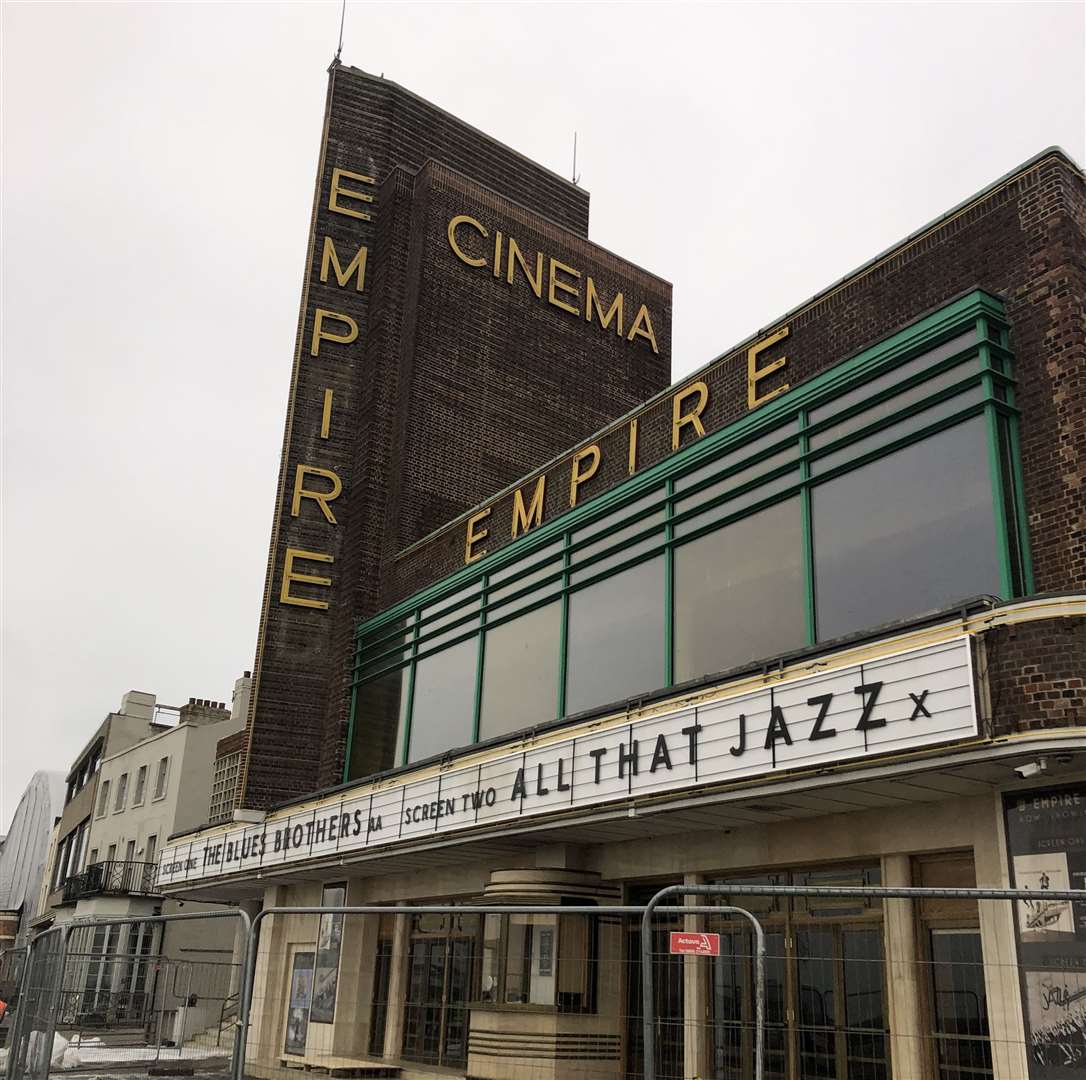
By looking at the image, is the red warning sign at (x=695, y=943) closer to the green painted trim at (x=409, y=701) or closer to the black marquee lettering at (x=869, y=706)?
the black marquee lettering at (x=869, y=706)

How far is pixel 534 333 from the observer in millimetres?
29781

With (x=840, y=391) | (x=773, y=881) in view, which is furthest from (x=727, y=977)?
(x=840, y=391)

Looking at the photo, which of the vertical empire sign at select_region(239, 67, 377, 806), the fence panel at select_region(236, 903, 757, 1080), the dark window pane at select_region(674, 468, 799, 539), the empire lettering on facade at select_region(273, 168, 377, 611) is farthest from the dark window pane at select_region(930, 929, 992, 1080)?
the empire lettering on facade at select_region(273, 168, 377, 611)

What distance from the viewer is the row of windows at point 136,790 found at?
45.1m

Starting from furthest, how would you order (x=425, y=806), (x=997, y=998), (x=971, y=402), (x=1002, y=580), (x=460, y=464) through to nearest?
(x=460, y=464) → (x=425, y=806) → (x=971, y=402) → (x=1002, y=580) → (x=997, y=998)

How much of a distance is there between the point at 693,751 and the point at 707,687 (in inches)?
30.8

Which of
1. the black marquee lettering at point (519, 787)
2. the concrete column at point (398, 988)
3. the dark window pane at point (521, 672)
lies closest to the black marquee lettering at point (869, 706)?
the black marquee lettering at point (519, 787)

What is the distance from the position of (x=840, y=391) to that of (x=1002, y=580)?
351 cm

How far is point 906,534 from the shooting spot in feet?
42.7

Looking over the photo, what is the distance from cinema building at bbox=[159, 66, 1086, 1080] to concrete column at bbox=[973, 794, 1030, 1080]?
5 cm

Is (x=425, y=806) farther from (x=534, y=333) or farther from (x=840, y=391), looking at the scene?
(x=534, y=333)

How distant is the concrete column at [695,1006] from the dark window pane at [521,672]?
4574 millimetres

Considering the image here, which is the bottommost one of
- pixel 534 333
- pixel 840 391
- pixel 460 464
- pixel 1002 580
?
pixel 1002 580

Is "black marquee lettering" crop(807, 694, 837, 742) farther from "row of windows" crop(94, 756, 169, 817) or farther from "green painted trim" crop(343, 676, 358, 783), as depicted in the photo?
Answer: "row of windows" crop(94, 756, 169, 817)
